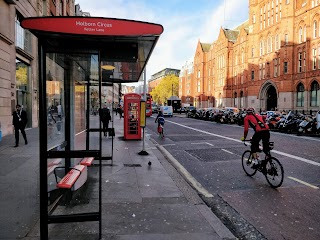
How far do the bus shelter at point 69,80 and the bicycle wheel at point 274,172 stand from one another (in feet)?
12.3

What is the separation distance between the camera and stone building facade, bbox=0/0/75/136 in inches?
653

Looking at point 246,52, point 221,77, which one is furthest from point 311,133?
point 221,77

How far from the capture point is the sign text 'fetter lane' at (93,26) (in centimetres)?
373

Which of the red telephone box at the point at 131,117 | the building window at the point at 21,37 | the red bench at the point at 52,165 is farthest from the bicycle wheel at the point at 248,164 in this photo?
the building window at the point at 21,37

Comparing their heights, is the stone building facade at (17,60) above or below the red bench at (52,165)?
above

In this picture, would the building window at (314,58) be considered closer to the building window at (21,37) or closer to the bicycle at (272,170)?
the building window at (21,37)

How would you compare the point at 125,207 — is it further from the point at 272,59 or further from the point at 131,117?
the point at 272,59

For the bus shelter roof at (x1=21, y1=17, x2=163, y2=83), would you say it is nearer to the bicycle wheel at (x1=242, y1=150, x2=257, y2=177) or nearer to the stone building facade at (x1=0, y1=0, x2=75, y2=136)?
the bicycle wheel at (x1=242, y1=150, x2=257, y2=177)

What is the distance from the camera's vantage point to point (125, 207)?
531 centimetres

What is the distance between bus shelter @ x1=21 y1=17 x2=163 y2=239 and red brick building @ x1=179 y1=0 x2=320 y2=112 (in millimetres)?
39981

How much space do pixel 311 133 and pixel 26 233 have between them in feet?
62.1

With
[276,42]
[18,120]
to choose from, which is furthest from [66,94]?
[276,42]

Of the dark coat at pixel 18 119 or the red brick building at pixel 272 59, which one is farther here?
the red brick building at pixel 272 59

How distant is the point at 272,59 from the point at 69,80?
49.4 metres
